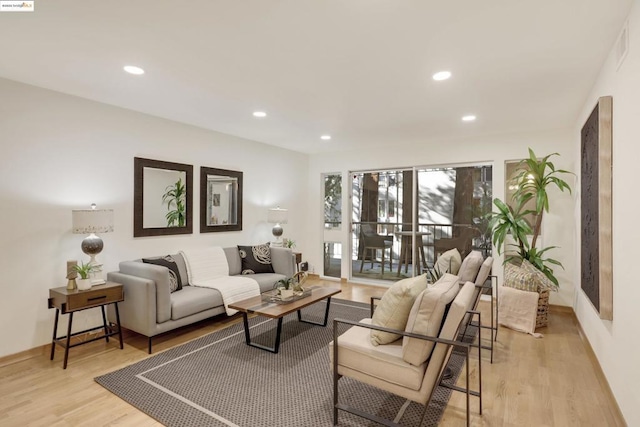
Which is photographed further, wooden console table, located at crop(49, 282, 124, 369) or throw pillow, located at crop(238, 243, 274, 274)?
throw pillow, located at crop(238, 243, 274, 274)

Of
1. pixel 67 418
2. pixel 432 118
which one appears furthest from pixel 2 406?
pixel 432 118

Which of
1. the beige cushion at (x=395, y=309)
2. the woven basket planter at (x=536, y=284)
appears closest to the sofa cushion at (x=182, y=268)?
the beige cushion at (x=395, y=309)

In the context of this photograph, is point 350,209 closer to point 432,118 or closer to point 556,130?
point 432,118

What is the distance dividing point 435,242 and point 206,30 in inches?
186

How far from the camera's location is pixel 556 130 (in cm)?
460

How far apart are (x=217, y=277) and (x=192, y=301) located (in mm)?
854

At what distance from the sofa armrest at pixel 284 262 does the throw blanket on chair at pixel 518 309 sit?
2.74 meters

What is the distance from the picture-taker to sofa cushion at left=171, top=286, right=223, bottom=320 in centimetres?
338

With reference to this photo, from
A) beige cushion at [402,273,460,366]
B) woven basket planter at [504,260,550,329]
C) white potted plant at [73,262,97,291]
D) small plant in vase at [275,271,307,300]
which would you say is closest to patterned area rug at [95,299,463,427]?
small plant in vase at [275,271,307,300]

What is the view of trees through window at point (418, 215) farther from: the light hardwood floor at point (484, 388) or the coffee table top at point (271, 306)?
the coffee table top at point (271, 306)

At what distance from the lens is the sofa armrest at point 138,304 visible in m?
3.15

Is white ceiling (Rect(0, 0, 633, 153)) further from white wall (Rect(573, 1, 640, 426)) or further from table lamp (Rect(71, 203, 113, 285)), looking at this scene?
table lamp (Rect(71, 203, 113, 285))

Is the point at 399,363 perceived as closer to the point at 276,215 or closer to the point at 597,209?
the point at 597,209

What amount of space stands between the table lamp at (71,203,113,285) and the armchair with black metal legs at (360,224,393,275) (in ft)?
14.0
